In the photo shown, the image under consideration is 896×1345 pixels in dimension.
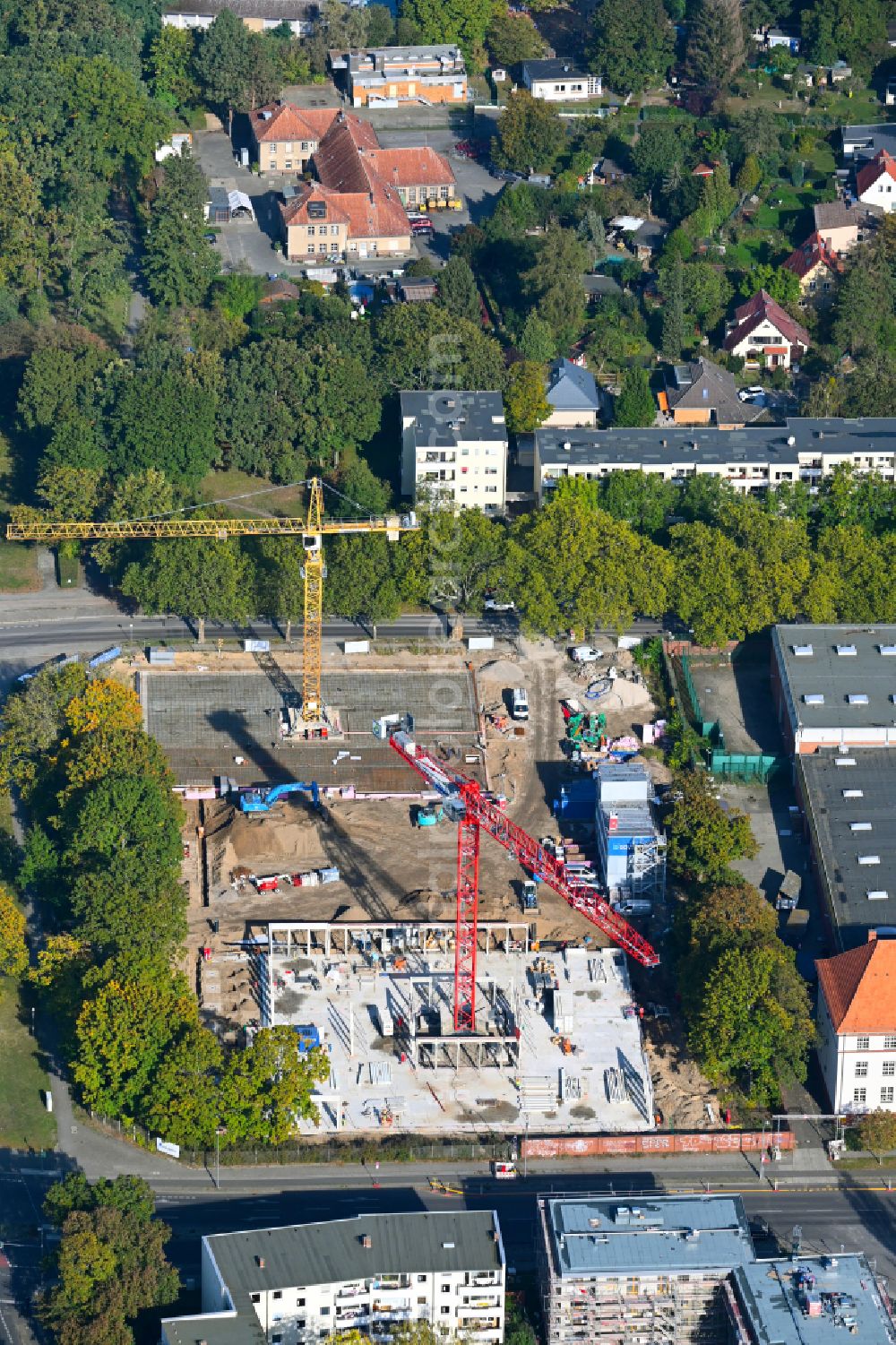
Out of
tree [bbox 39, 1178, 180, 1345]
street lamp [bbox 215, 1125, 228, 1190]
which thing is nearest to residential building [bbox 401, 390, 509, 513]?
street lamp [bbox 215, 1125, 228, 1190]

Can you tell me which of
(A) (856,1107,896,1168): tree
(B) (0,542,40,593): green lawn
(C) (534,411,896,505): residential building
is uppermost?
(C) (534,411,896,505): residential building

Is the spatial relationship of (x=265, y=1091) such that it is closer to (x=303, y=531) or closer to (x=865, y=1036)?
(x=865, y=1036)

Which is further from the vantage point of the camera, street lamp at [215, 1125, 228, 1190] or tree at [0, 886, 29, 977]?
tree at [0, 886, 29, 977]

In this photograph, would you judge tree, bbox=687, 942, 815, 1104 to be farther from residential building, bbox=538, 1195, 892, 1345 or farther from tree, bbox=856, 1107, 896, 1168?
residential building, bbox=538, 1195, 892, 1345

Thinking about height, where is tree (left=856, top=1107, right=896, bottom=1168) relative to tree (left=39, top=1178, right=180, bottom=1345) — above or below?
below

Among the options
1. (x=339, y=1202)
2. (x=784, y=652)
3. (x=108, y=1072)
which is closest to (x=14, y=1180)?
(x=108, y=1072)

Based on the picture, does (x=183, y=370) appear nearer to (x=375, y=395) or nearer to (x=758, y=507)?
(x=375, y=395)

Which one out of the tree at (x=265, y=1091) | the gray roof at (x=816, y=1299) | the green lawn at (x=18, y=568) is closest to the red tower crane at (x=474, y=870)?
the tree at (x=265, y=1091)
